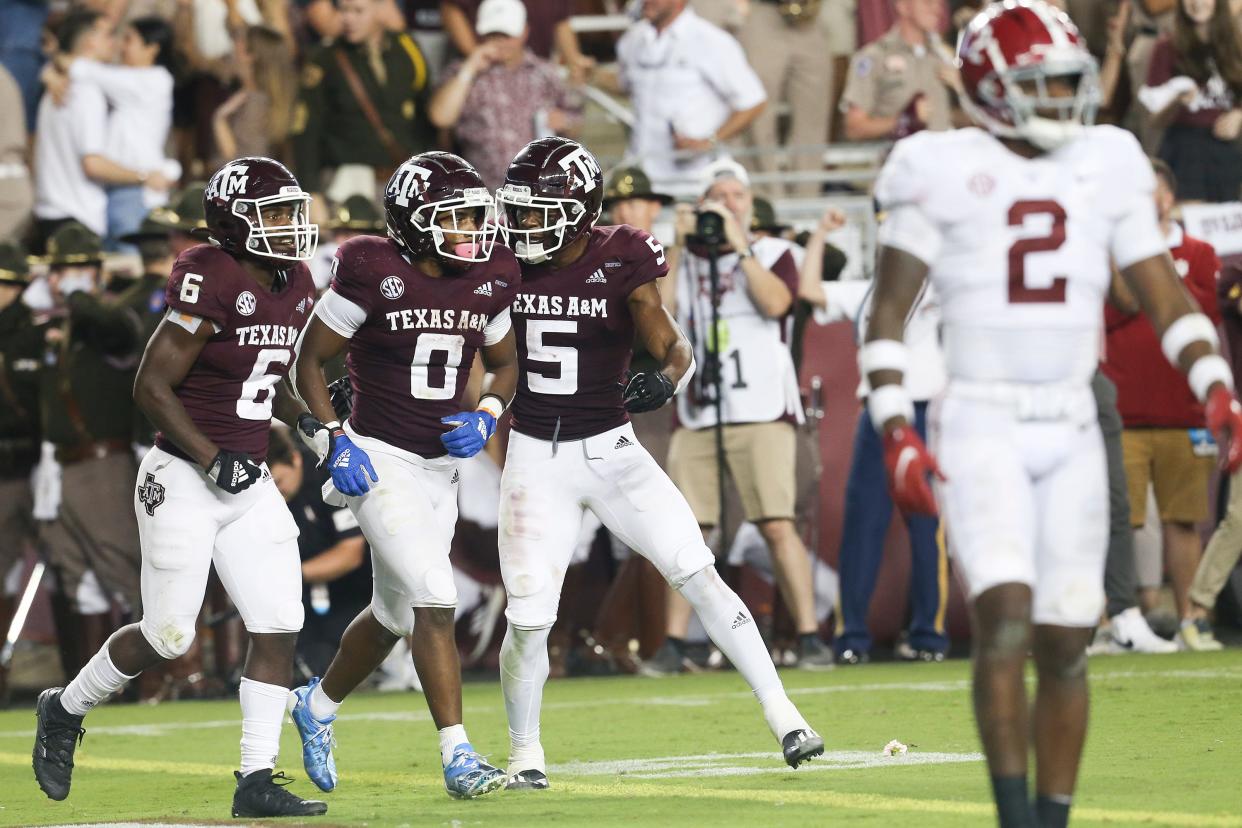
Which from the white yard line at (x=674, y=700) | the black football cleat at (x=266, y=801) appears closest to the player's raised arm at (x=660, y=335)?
the black football cleat at (x=266, y=801)

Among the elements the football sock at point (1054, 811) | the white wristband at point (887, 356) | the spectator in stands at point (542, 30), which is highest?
the spectator in stands at point (542, 30)

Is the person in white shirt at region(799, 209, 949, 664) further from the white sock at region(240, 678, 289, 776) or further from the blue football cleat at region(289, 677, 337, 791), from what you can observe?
the white sock at region(240, 678, 289, 776)

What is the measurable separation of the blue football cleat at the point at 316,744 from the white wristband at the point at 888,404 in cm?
255

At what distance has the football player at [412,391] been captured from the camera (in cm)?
602

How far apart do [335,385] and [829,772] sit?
1.97m

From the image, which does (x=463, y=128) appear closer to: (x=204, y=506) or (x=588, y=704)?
(x=588, y=704)

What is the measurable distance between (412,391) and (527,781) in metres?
1.23

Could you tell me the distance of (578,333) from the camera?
6.43 m

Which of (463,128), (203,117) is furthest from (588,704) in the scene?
(203,117)

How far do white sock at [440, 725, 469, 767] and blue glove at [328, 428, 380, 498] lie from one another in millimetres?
735

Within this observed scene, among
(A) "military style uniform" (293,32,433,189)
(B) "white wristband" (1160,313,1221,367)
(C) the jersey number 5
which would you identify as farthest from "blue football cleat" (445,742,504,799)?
(A) "military style uniform" (293,32,433,189)

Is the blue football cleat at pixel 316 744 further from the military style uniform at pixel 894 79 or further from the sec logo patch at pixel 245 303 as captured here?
the military style uniform at pixel 894 79

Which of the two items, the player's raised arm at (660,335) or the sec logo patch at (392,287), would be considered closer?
the sec logo patch at (392,287)

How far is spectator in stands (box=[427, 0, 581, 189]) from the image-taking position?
11906mm
